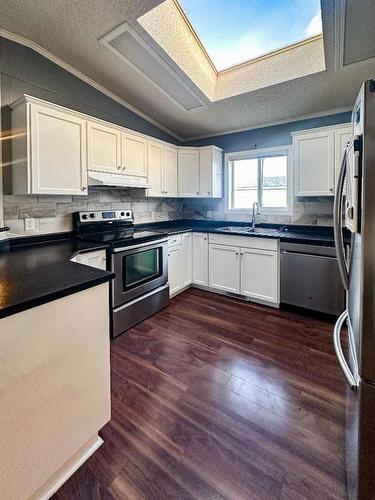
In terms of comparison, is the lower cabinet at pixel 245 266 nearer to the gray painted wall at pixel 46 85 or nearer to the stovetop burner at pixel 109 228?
the stovetop burner at pixel 109 228

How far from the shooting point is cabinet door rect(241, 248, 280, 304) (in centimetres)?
312

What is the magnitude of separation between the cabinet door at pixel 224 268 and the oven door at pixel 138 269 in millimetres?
745

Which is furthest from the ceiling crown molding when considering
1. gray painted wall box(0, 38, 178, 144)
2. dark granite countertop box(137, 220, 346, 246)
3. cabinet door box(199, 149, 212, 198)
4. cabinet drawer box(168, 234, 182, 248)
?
cabinet drawer box(168, 234, 182, 248)

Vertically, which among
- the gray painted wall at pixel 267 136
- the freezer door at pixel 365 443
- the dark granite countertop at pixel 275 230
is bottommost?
the freezer door at pixel 365 443

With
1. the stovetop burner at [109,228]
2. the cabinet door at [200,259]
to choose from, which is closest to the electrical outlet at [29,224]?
the stovetop burner at [109,228]

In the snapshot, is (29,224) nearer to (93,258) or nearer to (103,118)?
(93,258)

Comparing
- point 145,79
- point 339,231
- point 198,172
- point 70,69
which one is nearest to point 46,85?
point 70,69

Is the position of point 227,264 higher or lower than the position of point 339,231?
lower

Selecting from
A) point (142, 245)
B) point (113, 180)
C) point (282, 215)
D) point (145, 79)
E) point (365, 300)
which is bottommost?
point (365, 300)

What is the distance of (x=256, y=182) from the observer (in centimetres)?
388

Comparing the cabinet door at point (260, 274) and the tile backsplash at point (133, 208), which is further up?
the tile backsplash at point (133, 208)

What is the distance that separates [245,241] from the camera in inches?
130

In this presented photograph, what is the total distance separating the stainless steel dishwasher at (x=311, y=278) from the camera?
8.88ft

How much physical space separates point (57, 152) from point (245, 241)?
228cm
